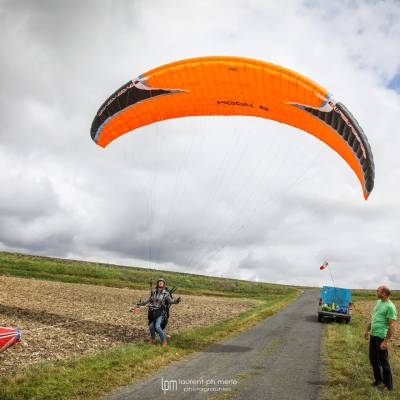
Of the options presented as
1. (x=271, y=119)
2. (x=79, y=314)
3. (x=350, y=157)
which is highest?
(x=271, y=119)

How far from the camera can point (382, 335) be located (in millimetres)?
7945

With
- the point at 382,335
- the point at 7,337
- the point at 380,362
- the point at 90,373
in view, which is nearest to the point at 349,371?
the point at 380,362

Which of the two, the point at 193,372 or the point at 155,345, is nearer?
the point at 193,372

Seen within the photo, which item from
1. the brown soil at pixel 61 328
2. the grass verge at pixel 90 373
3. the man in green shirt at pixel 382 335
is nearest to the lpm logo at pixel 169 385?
the grass verge at pixel 90 373

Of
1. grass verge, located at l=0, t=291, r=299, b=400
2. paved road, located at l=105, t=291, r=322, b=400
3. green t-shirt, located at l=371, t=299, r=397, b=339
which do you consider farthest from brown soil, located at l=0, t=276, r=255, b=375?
green t-shirt, located at l=371, t=299, r=397, b=339

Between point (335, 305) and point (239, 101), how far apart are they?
15.4 m

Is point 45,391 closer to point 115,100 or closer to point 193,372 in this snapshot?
point 193,372

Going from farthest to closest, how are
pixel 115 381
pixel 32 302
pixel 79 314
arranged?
pixel 32 302 < pixel 79 314 < pixel 115 381

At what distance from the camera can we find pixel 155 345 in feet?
35.7

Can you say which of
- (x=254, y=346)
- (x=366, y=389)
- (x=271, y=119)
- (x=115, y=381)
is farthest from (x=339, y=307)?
(x=115, y=381)

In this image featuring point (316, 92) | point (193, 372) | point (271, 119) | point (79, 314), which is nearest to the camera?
point (193, 372)

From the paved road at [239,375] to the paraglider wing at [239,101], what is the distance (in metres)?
5.75

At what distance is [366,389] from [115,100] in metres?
10.9

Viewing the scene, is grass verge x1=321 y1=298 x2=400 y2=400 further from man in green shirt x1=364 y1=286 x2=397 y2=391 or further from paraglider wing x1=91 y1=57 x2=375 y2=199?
paraglider wing x1=91 y1=57 x2=375 y2=199
